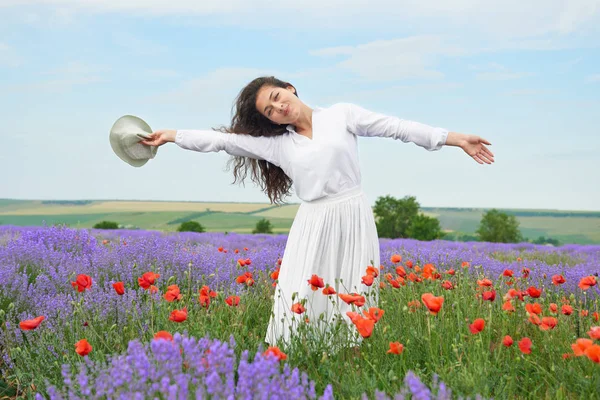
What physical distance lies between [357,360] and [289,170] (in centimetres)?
134

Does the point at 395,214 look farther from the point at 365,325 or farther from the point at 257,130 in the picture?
the point at 365,325

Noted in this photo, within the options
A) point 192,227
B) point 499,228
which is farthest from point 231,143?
point 499,228

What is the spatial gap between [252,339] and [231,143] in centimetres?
130

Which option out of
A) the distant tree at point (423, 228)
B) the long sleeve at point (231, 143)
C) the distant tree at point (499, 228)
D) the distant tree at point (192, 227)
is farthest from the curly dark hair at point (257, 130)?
the distant tree at point (499, 228)

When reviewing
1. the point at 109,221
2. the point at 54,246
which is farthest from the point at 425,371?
the point at 109,221

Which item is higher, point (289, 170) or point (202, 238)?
point (289, 170)

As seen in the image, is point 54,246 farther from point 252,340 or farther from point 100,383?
point 100,383

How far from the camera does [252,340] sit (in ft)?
10.3

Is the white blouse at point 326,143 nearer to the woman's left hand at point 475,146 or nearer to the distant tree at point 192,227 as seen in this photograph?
the woman's left hand at point 475,146

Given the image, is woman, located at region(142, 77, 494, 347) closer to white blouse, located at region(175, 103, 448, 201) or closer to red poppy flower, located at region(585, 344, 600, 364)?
white blouse, located at region(175, 103, 448, 201)

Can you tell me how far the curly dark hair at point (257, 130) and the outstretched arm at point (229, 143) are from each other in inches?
2.9

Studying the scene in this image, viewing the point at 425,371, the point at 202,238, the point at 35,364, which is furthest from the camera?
the point at 202,238

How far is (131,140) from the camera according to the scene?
3865 millimetres

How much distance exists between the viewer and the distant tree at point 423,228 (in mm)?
14656
